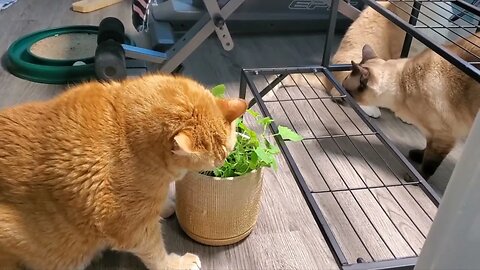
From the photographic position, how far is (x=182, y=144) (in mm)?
899

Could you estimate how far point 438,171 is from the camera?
5.60 ft

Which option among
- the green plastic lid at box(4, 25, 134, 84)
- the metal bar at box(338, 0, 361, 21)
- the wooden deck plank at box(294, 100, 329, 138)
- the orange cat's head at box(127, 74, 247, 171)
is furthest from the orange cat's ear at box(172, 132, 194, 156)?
the metal bar at box(338, 0, 361, 21)

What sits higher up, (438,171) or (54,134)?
(54,134)

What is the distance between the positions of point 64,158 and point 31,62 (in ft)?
4.19

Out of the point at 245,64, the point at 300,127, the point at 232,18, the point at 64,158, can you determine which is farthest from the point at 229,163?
the point at 232,18

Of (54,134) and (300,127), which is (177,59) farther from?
(54,134)

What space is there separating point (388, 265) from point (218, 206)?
0.42 m

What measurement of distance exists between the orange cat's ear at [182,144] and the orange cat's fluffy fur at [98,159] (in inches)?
0.8

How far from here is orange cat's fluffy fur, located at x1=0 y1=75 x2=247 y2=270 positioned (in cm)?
99

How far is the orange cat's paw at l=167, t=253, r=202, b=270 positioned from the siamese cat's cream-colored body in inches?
34.6

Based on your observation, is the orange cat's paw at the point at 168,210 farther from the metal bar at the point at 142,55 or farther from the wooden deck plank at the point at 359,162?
the metal bar at the point at 142,55

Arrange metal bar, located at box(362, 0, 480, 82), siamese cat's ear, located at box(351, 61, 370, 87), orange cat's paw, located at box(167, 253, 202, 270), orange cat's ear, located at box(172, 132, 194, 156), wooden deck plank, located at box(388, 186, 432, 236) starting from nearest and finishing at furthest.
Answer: orange cat's ear, located at box(172, 132, 194, 156) → metal bar, located at box(362, 0, 480, 82) → orange cat's paw, located at box(167, 253, 202, 270) → wooden deck plank, located at box(388, 186, 432, 236) → siamese cat's ear, located at box(351, 61, 370, 87)

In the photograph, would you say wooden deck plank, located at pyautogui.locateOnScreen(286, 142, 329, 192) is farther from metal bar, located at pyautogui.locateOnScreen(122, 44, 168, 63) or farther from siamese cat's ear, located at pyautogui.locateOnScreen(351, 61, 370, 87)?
metal bar, located at pyautogui.locateOnScreen(122, 44, 168, 63)

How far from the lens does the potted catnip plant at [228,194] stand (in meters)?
1.17
